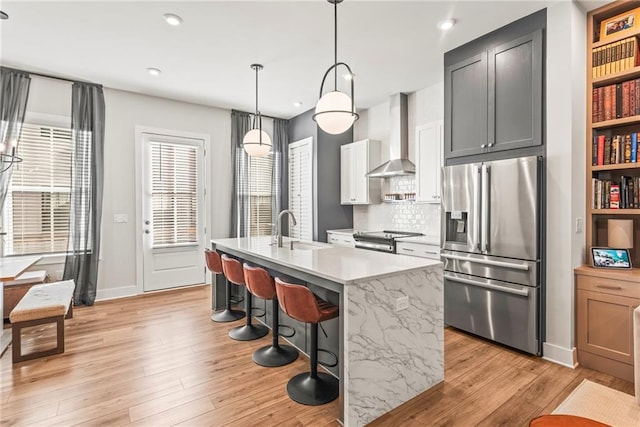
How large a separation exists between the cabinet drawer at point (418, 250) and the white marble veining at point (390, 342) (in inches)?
53.8

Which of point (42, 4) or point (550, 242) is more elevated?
point (42, 4)

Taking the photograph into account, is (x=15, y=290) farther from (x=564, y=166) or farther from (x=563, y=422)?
(x=564, y=166)

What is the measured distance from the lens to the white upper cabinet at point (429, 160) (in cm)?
416

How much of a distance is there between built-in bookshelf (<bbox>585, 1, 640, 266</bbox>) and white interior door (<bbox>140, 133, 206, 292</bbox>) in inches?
199

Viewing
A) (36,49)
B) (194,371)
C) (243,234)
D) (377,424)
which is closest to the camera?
(377,424)

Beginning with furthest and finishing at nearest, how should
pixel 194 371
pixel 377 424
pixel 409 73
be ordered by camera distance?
pixel 409 73 < pixel 194 371 < pixel 377 424

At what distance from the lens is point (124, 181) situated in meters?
4.84

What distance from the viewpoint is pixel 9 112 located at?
392 centimetres

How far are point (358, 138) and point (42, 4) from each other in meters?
4.36

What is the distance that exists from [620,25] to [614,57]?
262 millimetres

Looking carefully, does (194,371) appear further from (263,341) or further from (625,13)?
(625,13)

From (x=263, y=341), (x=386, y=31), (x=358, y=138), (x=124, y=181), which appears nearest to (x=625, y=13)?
(x=386, y=31)

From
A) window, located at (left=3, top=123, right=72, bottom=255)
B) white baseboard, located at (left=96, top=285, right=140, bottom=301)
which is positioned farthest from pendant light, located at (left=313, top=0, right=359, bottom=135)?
white baseboard, located at (left=96, top=285, right=140, bottom=301)

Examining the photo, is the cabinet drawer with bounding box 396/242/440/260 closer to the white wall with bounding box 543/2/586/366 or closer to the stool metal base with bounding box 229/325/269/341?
the white wall with bounding box 543/2/586/366
